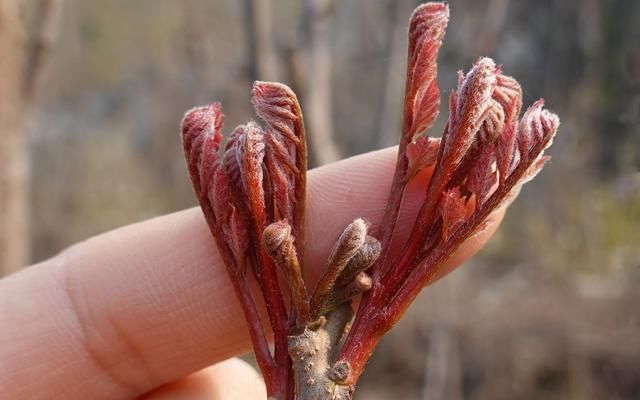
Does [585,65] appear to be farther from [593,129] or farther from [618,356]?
[618,356]

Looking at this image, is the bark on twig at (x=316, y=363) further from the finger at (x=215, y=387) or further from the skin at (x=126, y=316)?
the finger at (x=215, y=387)

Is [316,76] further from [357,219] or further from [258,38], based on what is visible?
[357,219]

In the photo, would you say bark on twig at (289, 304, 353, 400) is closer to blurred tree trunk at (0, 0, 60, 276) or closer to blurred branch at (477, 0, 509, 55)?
blurred tree trunk at (0, 0, 60, 276)

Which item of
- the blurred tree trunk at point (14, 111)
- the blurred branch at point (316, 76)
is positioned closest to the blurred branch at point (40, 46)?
the blurred tree trunk at point (14, 111)

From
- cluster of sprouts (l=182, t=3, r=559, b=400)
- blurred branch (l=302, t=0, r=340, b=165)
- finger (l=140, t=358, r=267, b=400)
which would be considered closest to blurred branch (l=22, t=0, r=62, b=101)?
blurred branch (l=302, t=0, r=340, b=165)

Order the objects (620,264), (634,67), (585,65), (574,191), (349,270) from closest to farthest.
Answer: (349,270)
(634,67)
(620,264)
(574,191)
(585,65)

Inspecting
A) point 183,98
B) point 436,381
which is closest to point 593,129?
point 436,381

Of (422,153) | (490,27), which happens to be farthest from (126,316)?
(490,27)
